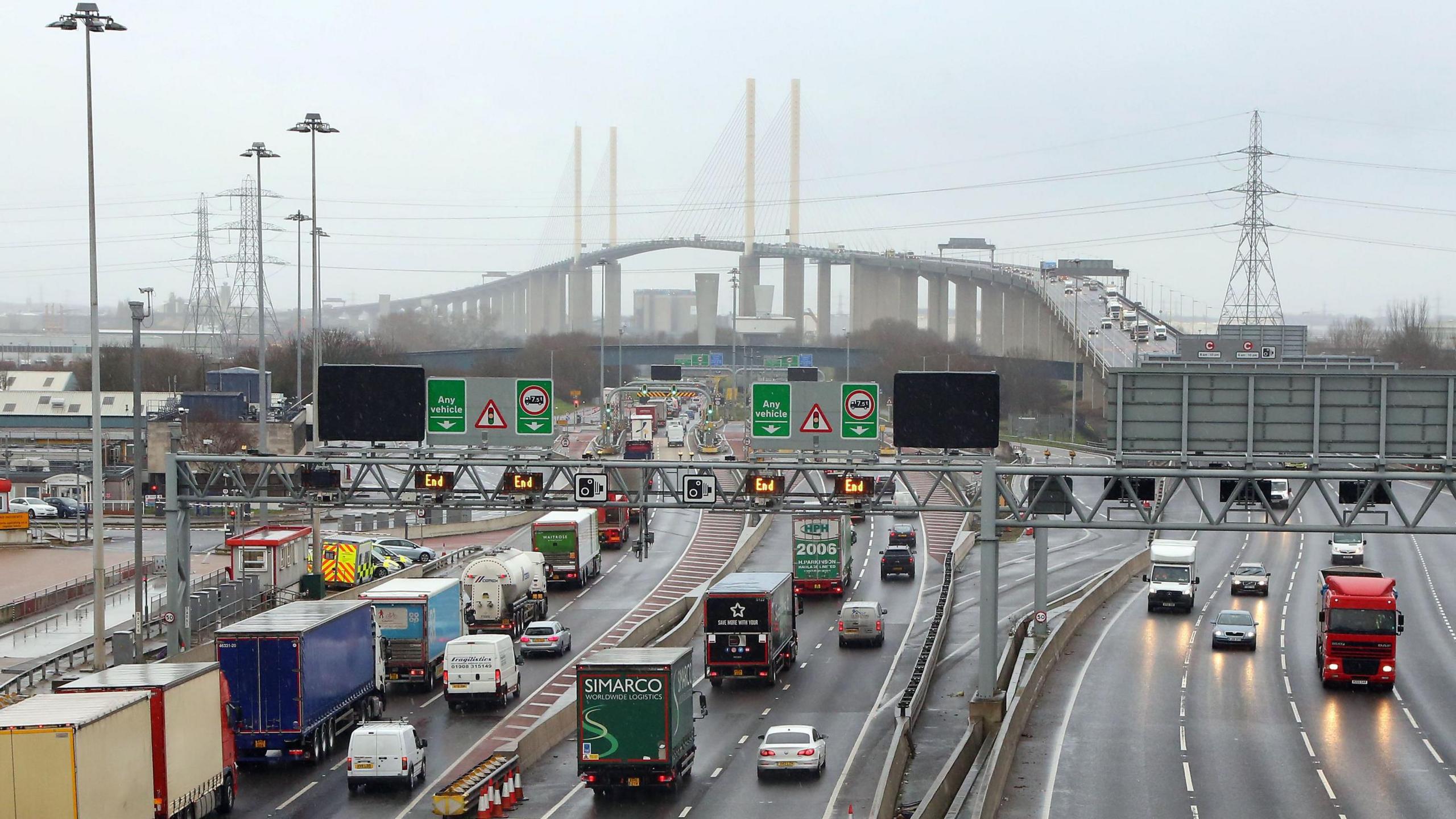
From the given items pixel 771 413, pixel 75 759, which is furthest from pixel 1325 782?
pixel 75 759

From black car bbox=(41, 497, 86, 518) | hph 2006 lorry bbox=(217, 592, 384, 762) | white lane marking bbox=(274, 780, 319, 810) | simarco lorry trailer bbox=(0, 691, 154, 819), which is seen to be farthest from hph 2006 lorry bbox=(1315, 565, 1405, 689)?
black car bbox=(41, 497, 86, 518)

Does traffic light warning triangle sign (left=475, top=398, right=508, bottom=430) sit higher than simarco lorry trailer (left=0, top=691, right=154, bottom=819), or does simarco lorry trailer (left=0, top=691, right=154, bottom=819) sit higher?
traffic light warning triangle sign (left=475, top=398, right=508, bottom=430)

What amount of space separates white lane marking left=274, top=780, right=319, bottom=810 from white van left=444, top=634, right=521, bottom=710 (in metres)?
7.16

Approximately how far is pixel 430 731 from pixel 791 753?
9.39 meters

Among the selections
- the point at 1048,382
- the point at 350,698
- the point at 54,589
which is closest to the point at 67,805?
the point at 350,698

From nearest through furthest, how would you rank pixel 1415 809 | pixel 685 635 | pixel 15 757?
pixel 15 757 < pixel 1415 809 < pixel 685 635

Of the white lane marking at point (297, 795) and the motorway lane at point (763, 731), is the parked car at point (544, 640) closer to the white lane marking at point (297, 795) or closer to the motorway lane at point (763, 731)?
the motorway lane at point (763, 731)

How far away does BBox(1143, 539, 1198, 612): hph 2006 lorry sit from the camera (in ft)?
179

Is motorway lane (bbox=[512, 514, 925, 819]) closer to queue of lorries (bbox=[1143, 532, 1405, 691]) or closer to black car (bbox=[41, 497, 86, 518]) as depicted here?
queue of lorries (bbox=[1143, 532, 1405, 691])

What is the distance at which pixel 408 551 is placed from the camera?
63000mm

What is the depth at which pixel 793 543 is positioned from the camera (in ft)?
188

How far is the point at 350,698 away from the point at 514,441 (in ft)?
25.1

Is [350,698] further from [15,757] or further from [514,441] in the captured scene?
[15,757]

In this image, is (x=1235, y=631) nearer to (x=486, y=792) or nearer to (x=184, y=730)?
(x=486, y=792)
